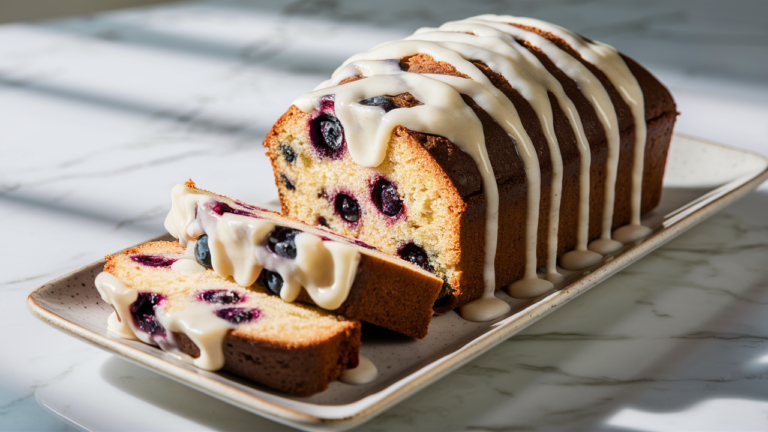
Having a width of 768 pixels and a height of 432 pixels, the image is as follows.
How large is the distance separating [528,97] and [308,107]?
653 mm

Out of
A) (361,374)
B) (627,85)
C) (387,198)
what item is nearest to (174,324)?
(361,374)

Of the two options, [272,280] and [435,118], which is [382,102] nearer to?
[435,118]


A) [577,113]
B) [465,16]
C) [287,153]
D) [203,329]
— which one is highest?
[465,16]

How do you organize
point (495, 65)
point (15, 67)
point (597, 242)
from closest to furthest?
point (495, 65)
point (597, 242)
point (15, 67)

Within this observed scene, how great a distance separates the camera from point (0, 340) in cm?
209

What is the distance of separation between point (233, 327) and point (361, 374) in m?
0.31

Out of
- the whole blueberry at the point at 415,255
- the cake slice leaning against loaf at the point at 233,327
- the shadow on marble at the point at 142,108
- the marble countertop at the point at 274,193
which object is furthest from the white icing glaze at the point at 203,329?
the shadow on marble at the point at 142,108

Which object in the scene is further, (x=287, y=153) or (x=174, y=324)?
(x=287, y=153)

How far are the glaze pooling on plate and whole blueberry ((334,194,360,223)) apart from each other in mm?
168

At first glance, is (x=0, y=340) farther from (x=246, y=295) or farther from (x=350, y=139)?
(x=350, y=139)

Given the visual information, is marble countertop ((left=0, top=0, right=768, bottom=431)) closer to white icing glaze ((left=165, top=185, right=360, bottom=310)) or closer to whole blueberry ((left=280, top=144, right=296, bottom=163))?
white icing glaze ((left=165, top=185, right=360, bottom=310))

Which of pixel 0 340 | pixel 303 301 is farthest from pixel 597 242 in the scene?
pixel 0 340

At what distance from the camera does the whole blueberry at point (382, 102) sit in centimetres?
210

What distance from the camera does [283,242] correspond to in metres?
1.84
